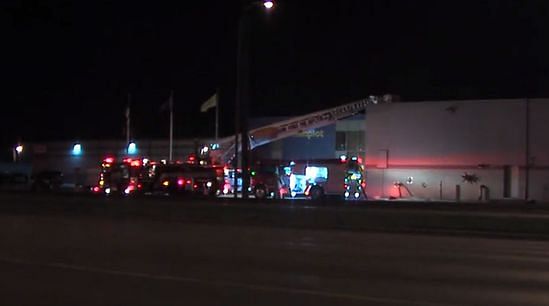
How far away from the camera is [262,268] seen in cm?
1373

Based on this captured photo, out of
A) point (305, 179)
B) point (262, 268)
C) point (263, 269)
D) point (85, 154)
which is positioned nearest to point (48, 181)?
point (85, 154)

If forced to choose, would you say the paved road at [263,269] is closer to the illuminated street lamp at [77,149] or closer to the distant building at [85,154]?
the distant building at [85,154]

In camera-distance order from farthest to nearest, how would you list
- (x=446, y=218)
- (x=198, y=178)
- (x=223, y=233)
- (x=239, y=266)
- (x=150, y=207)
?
(x=198, y=178) < (x=150, y=207) < (x=446, y=218) < (x=223, y=233) < (x=239, y=266)

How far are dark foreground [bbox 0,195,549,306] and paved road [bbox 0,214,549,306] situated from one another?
0.02 meters

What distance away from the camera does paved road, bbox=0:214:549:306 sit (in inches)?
421

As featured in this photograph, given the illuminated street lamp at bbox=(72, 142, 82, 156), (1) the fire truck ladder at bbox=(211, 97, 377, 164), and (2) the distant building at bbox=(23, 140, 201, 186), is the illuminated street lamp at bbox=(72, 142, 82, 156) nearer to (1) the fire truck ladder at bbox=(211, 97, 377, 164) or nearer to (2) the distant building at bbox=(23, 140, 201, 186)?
(2) the distant building at bbox=(23, 140, 201, 186)

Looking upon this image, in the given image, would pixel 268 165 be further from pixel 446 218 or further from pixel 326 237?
pixel 326 237

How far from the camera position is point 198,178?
43281 millimetres

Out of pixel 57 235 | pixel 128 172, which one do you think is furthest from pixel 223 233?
pixel 128 172

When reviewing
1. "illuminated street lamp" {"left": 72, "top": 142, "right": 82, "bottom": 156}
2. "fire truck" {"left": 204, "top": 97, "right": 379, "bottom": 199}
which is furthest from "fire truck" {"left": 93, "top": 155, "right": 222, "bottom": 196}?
"illuminated street lamp" {"left": 72, "top": 142, "right": 82, "bottom": 156}

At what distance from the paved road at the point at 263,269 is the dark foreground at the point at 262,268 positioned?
0.06 feet

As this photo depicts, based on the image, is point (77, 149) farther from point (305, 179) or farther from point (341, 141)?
point (305, 179)

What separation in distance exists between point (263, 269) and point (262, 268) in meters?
0.14

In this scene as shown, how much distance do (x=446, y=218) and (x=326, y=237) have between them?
591 cm
